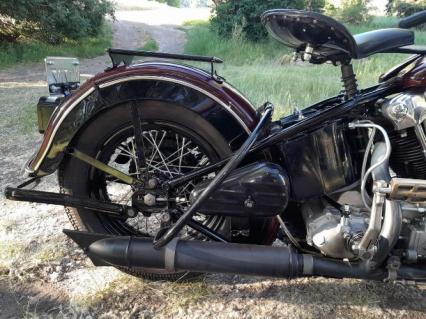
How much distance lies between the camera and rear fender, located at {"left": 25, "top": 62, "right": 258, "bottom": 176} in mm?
2355

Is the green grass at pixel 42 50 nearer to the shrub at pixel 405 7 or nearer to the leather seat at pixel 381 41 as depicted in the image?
the leather seat at pixel 381 41

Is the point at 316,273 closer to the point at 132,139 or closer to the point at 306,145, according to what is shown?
the point at 306,145

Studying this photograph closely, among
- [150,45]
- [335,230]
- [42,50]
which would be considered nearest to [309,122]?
[335,230]

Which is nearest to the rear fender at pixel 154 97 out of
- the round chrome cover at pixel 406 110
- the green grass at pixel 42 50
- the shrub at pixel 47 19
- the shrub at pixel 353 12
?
the round chrome cover at pixel 406 110

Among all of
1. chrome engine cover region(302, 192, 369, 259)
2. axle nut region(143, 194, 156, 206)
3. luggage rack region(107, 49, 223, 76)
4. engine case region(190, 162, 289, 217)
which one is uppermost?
luggage rack region(107, 49, 223, 76)

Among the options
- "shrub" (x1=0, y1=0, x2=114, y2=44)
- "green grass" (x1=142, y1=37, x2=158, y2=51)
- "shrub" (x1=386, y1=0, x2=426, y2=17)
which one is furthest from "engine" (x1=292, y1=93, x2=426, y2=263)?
"shrub" (x1=386, y1=0, x2=426, y2=17)

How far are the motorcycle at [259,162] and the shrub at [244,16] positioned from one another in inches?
398

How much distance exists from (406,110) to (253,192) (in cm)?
83

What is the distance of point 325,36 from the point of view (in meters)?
2.17

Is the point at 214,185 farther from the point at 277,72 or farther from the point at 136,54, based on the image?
the point at 277,72

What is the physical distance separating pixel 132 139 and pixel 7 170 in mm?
2344

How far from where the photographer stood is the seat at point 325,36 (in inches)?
82.9

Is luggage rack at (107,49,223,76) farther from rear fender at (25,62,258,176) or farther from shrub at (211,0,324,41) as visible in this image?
shrub at (211,0,324,41)

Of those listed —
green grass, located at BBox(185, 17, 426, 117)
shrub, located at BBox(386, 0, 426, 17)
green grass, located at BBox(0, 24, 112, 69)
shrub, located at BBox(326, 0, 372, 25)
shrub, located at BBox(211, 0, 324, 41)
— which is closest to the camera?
green grass, located at BBox(185, 17, 426, 117)
